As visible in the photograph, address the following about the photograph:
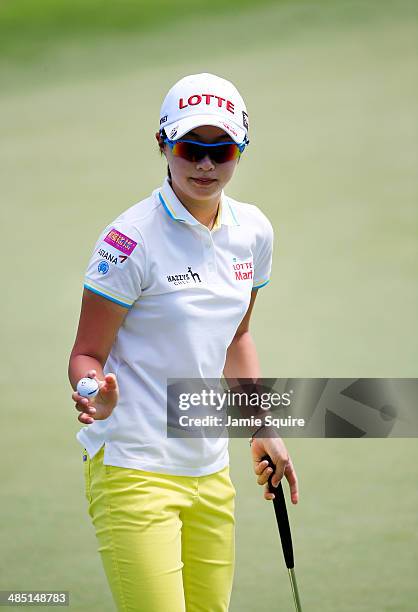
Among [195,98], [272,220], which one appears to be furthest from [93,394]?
[272,220]

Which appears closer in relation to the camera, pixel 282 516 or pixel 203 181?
pixel 203 181

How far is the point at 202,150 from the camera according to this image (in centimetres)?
272

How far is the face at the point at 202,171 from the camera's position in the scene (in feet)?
8.92

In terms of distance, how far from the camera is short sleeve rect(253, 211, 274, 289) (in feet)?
9.88

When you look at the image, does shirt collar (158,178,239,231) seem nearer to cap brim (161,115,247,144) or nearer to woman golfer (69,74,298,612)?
woman golfer (69,74,298,612)

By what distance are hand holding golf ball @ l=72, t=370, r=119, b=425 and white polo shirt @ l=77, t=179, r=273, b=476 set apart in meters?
0.17

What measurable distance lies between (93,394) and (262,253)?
28.4 inches

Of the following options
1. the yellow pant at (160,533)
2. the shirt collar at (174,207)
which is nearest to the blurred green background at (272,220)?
the yellow pant at (160,533)

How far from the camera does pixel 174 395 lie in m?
2.73

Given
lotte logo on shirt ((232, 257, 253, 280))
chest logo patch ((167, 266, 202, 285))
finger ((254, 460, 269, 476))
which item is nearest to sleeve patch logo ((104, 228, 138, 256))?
chest logo patch ((167, 266, 202, 285))

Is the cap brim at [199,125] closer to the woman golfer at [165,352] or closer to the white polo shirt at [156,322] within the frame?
the woman golfer at [165,352]

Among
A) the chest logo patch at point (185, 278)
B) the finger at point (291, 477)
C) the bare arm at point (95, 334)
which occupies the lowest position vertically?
the finger at point (291, 477)

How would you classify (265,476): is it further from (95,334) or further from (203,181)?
(203,181)

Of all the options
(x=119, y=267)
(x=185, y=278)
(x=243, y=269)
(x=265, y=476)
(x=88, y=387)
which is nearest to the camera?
(x=88, y=387)
